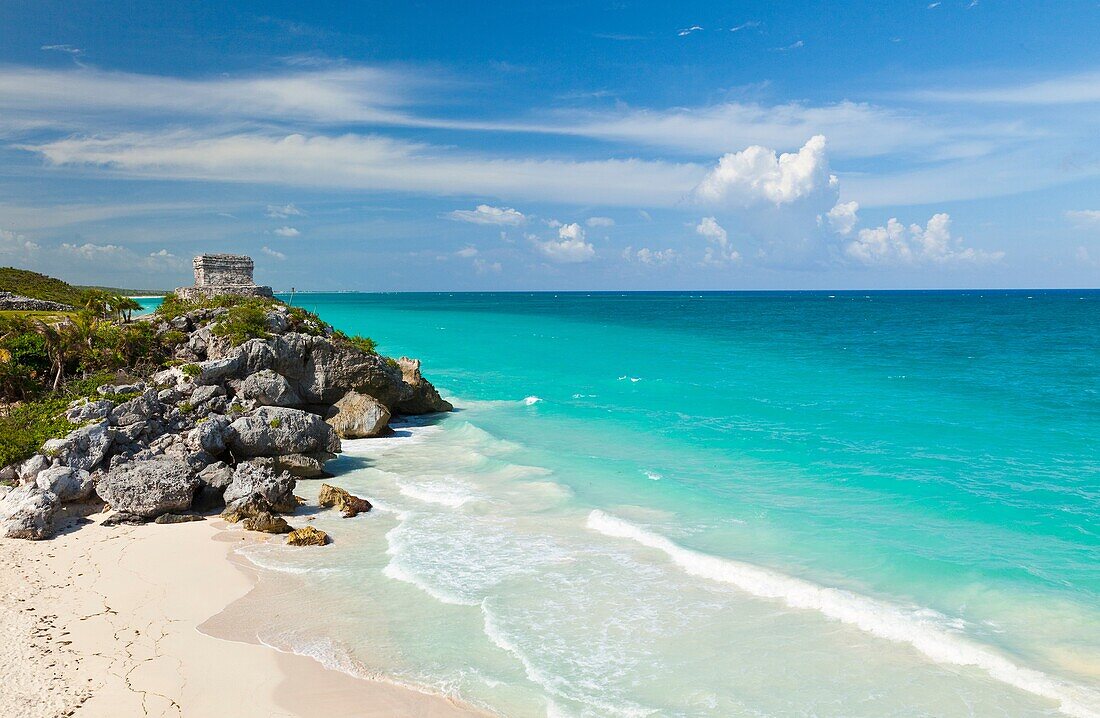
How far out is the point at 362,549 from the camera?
16031mm

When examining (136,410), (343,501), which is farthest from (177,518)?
(136,410)

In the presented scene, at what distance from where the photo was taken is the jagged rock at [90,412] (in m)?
20.7

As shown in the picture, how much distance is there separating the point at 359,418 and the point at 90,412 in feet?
31.1

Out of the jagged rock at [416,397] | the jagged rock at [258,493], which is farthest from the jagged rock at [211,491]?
the jagged rock at [416,397]

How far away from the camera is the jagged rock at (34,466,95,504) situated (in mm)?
17438

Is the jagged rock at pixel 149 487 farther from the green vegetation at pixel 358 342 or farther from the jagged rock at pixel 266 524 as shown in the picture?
the green vegetation at pixel 358 342

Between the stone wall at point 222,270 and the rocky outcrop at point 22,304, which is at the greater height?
the stone wall at point 222,270

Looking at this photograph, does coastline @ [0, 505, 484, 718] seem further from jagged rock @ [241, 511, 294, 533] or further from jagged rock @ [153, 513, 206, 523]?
jagged rock @ [153, 513, 206, 523]

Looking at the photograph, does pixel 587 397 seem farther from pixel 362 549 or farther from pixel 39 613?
pixel 39 613

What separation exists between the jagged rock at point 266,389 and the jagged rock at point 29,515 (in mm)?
9388

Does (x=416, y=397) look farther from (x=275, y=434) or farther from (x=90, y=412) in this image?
(x=90, y=412)

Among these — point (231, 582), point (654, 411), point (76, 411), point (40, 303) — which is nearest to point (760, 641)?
point (231, 582)

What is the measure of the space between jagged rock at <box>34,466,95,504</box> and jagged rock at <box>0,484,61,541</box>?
462 mm

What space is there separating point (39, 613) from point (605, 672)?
10.0 m
